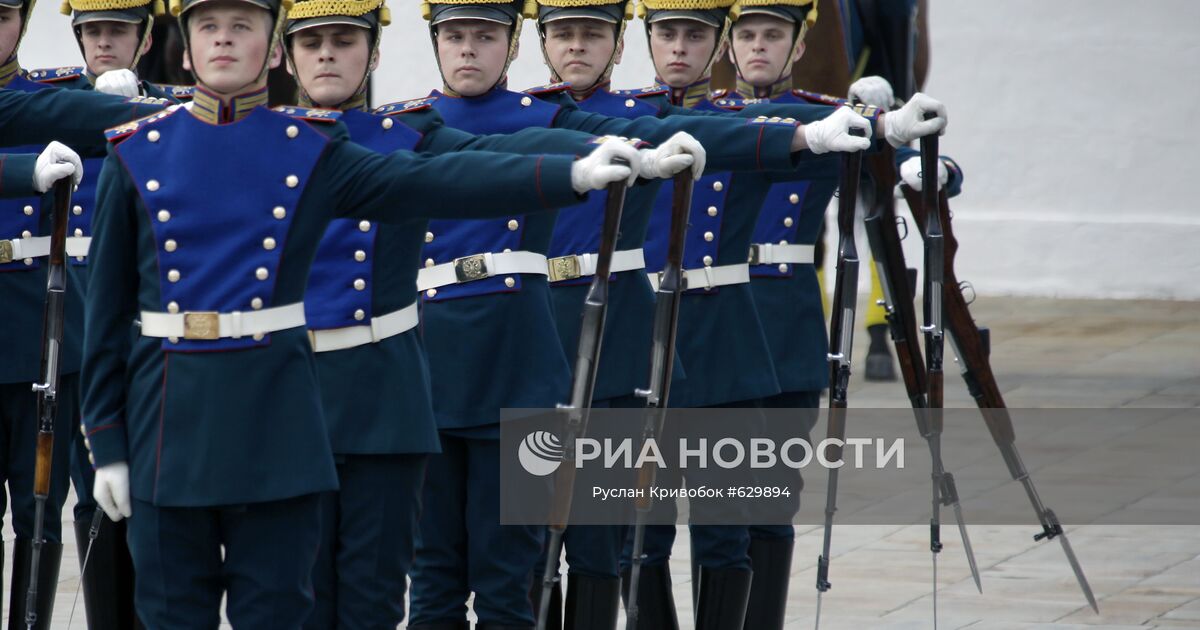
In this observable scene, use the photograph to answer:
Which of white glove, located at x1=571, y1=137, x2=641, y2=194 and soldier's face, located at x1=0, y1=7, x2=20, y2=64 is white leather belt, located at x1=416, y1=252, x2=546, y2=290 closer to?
white glove, located at x1=571, y1=137, x2=641, y2=194

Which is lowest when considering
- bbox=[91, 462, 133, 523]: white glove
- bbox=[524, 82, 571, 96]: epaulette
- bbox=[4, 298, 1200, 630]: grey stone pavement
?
bbox=[4, 298, 1200, 630]: grey stone pavement

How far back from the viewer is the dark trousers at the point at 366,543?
442cm

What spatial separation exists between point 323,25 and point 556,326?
3.37 ft

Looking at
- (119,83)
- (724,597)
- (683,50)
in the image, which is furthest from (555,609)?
(119,83)

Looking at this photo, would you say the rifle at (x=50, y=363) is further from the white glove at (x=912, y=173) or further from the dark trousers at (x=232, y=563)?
the white glove at (x=912, y=173)

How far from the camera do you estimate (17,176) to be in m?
4.83

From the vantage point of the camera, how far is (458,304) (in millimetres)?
4871

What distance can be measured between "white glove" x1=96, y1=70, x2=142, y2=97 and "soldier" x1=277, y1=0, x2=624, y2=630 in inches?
50.5

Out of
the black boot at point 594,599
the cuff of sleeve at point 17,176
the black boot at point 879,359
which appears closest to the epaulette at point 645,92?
the black boot at point 594,599

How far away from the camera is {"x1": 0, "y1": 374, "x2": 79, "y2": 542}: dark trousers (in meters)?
5.47

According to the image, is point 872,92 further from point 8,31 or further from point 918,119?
point 8,31

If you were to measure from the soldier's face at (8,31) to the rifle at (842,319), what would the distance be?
2118 mm

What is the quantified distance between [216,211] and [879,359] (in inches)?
269

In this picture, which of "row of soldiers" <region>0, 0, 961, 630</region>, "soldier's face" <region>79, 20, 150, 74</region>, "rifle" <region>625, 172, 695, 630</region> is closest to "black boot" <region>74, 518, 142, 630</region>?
"row of soldiers" <region>0, 0, 961, 630</region>
